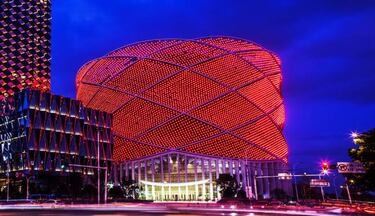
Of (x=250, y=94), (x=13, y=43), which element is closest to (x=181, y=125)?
(x=250, y=94)

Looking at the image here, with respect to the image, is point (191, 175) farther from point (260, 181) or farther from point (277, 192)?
point (277, 192)

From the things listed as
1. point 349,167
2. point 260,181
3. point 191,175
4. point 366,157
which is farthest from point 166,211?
point 260,181

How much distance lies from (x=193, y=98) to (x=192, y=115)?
14.2ft

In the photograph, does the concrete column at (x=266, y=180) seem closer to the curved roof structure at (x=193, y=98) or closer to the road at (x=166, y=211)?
the curved roof structure at (x=193, y=98)

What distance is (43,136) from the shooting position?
304ft

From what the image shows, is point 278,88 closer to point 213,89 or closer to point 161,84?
point 213,89

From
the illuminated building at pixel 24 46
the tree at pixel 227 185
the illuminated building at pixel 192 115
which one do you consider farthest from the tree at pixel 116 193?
the illuminated building at pixel 24 46

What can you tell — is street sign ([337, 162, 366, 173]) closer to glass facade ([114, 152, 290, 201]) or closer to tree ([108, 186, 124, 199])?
glass facade ([114, 152, 290, 201])

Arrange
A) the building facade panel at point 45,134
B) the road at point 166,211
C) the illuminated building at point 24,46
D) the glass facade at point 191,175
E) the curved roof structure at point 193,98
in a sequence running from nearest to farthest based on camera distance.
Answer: the road at point 166,211 → the building facade panel at point 45,134 → the curved roof structure at point 193,98 → the glass facade at point 191,175 → the illuminated building at point 24,46

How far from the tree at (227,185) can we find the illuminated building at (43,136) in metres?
29.8

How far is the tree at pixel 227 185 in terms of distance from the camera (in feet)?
295

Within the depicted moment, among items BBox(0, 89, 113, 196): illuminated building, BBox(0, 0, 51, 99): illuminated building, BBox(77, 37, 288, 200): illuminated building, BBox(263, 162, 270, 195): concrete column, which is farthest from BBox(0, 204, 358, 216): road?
BBox(0, 0, 51, 99): illuminated building

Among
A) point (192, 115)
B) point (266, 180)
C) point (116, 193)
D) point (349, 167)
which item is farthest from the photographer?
point (266, 180)

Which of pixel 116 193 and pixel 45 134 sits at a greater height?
pixel 45 134
